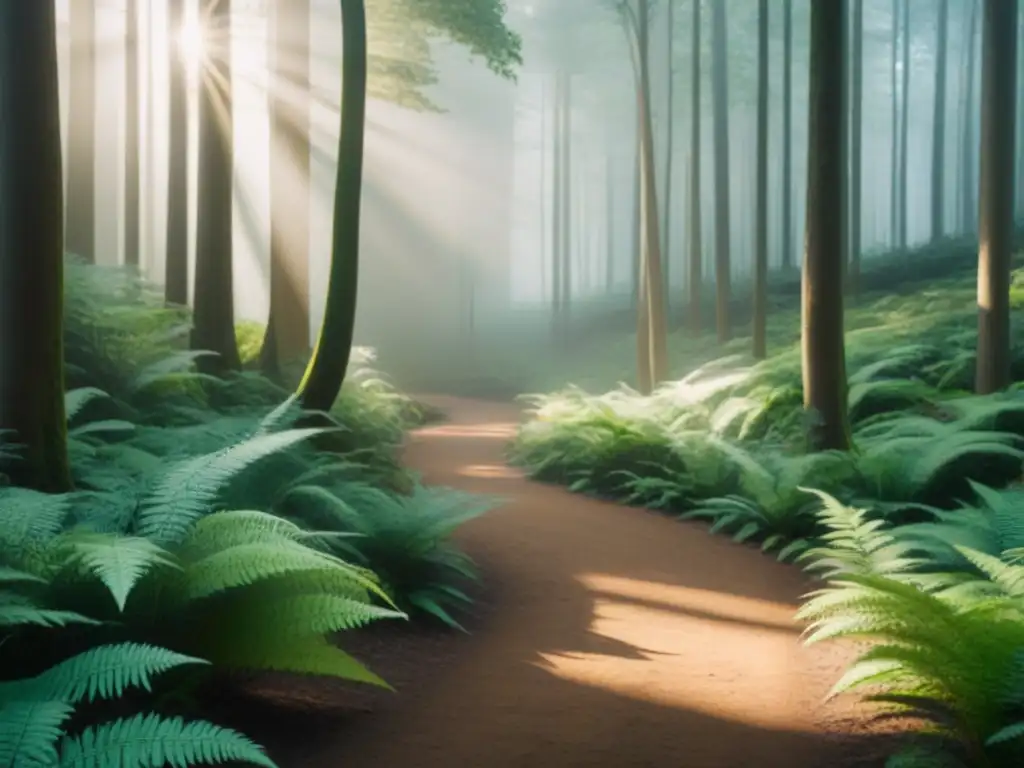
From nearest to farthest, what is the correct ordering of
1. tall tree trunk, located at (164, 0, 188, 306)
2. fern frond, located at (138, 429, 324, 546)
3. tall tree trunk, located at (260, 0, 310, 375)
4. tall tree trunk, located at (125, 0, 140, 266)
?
fern frond, located at (138, 429, 324, 546) → tall tree trunk, located at (260, 0, 310, 375) → tall tree trunk, located at (164, 0, 188, 306) → tall tree trunk, located at (125, 0, 140, 266)

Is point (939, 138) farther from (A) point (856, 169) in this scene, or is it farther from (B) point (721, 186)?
(B) point (721, 186)

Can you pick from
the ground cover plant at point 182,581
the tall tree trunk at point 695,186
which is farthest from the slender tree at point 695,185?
the ground cover plant at point 182,581

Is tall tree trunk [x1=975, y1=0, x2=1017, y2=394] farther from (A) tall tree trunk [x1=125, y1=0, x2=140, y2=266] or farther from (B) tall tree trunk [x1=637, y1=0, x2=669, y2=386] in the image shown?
(A) tall tree trunk [x1=125, y1=0, x2=140, y2=266]

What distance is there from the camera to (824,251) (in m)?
9.29

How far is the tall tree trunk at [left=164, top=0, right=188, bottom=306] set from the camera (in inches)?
541

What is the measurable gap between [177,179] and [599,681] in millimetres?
11616

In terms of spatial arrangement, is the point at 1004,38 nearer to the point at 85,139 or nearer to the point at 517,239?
the point at 85,139

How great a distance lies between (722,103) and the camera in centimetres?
2623

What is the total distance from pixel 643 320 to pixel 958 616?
16.6 metres

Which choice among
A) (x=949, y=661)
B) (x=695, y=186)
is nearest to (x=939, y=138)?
(x=695, y=186)

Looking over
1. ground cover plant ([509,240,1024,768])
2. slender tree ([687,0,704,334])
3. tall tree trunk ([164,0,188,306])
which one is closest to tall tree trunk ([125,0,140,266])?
tall tree trunk ([164,0,188,306])

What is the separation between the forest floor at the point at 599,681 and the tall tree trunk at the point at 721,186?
13905 mm

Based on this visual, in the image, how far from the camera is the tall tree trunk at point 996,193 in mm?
Answer: 11094

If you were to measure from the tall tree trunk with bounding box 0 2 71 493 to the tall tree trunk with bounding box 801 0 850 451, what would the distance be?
22.2ft
